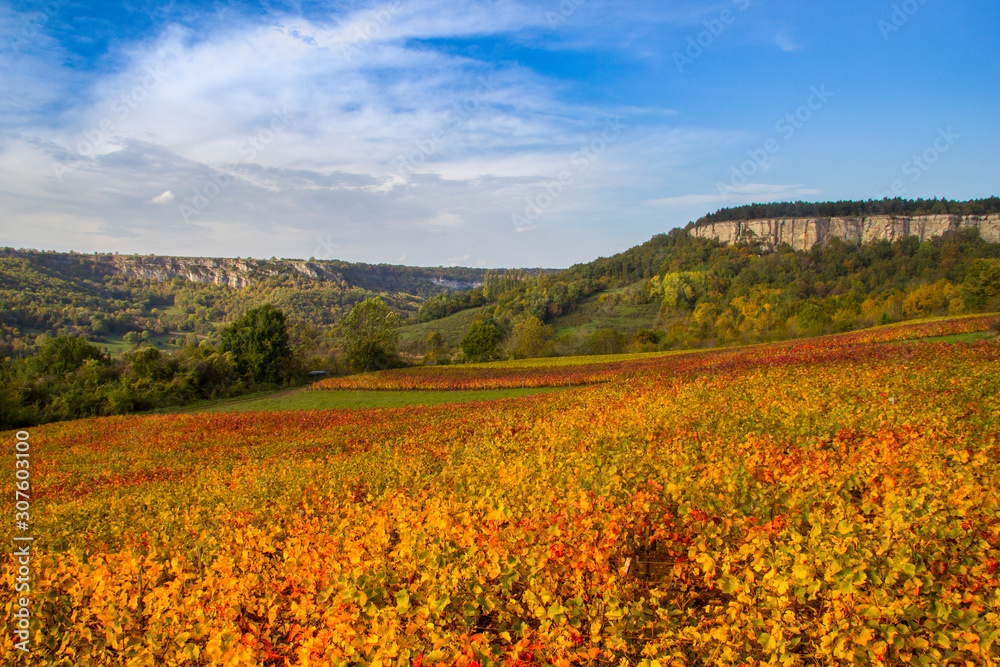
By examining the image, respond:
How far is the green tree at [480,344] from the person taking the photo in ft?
206

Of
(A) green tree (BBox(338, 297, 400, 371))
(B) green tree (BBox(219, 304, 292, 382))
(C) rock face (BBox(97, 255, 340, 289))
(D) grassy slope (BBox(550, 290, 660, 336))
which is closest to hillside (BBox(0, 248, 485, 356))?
(C) rock face (BBox(97, 255, 340, 289))

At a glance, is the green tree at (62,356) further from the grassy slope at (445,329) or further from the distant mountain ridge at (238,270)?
the distant mountain ridge at (238,270)

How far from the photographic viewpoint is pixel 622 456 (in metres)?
5.10

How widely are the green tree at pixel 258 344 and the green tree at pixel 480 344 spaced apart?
25.6 meters

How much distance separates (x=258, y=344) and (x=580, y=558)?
41.6 metres

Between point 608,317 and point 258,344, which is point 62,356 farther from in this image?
point 608,317

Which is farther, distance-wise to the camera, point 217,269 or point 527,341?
point 217,269

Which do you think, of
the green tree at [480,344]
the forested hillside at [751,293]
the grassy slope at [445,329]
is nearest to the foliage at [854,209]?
the forested hillside at [751,293]

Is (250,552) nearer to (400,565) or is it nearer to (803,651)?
(400,565)

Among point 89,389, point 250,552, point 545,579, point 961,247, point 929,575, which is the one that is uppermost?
point 961,247

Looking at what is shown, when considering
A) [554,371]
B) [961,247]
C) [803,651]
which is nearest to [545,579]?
[803,651]

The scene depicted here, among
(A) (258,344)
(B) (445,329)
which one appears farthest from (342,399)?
(B) (445,329)

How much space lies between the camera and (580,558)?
10.7 ft

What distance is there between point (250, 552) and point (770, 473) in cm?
458
